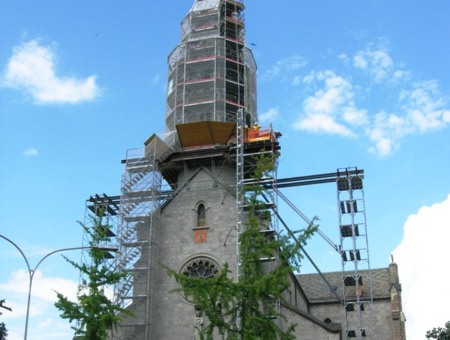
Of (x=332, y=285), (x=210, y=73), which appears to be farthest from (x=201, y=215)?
(x=332, y=285)

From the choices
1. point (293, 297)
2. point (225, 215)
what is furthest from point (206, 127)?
point (293, 297)

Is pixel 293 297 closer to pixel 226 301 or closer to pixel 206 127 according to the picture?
pixel 206 127

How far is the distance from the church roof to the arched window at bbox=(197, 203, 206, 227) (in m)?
15.7

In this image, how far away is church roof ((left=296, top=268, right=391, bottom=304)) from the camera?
2057 inches

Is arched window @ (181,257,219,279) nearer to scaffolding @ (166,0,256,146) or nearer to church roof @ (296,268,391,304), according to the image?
scaffolding @ (166,0,256,146)

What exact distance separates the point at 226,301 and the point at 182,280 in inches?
83.4

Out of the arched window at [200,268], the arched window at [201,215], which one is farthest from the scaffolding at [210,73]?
the arched window at [200,268]

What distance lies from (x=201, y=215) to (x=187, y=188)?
2.18 metres

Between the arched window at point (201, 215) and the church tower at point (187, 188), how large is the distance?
65 millimetres

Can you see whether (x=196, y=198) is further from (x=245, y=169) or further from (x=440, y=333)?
(x=440, y=333)

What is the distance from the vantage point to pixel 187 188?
42.5 metres

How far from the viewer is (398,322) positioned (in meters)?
48.9

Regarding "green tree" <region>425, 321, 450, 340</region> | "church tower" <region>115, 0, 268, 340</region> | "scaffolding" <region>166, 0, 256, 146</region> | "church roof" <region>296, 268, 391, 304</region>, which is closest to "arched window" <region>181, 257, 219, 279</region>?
"church tower" <region>115, 0, 268, 340</region>

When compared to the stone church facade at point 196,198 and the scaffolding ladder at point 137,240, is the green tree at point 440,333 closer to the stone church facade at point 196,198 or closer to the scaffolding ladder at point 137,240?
the stone church facade at point 196,198
